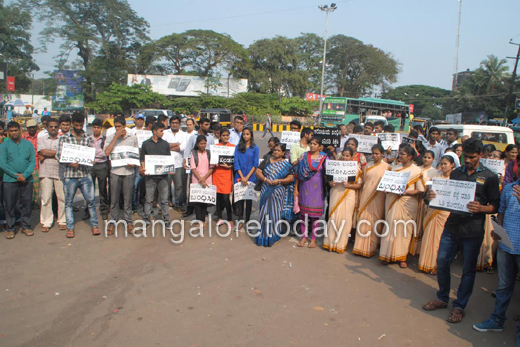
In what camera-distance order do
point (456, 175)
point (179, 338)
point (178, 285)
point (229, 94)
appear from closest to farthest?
point (179, 338) < point (456, 175) < point (178, 285) < point (229, 94)

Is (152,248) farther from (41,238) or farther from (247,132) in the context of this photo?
(247,132)

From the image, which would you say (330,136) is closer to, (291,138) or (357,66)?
(291,138)

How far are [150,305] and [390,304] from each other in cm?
261

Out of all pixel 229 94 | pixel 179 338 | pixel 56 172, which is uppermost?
pixel 229 94

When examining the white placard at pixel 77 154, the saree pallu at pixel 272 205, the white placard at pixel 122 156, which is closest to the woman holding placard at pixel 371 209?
the saree pallu at pixel 272 205

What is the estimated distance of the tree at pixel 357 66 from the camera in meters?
61.2

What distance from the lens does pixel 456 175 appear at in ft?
13.7

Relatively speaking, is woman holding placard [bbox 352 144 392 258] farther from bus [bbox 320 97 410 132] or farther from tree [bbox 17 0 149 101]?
tree [bbox 17 0 149 101]

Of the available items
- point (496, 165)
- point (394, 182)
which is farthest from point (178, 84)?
point (394, 182)

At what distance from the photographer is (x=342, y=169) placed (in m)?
5.77

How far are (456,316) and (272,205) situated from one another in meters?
2.98

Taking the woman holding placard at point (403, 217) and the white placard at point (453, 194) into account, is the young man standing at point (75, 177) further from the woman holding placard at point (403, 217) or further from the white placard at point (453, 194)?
the white placard at point (453, 194)

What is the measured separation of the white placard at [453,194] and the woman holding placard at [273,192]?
2.39 metres

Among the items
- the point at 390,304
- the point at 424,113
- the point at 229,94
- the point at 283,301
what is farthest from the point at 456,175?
the point at 424,113
